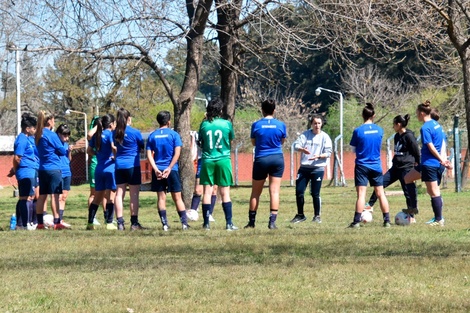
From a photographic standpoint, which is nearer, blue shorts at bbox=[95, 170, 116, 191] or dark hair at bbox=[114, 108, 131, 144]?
dark hair at bbox=[114, 108, 131, 144]

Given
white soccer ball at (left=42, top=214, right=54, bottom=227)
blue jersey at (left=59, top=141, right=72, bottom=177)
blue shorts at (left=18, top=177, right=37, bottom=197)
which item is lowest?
white soccer ball at (left=42, top=214, right=54, bottom=227)

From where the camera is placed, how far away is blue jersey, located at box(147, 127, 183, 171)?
14492 mm

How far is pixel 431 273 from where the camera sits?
8.66 meters

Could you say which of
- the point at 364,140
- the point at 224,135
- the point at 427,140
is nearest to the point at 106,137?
the point at 224,135

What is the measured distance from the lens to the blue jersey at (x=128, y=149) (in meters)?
14.7

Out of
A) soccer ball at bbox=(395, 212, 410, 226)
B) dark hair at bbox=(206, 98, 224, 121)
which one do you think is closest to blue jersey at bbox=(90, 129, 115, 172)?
dark hair at bbox=(206, 98, 224, 121)

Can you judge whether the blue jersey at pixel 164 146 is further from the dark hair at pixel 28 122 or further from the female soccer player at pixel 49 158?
the dark hair at pixel 28 122

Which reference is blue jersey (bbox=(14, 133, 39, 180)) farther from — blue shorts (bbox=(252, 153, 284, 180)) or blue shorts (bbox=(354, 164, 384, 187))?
blue shorts (bbox=(354, 164, 384, 187))

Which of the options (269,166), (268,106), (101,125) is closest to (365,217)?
→ (269,166)

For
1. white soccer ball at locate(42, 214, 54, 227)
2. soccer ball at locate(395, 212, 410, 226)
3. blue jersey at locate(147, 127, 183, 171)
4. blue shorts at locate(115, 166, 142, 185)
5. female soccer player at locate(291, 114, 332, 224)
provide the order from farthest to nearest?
1. white soccer ball at locate(42, 214, 54, 227)
2. female soccer player at locate(291, 114, 332, 224)
3. soccer ball at locate(395, 212, 410, 226)
4. blue shorts at locate(115, 166, 142, 185)
5. blue jersey at locate(147, 127, 183, 171)

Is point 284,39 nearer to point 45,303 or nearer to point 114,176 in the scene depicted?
point 114,176

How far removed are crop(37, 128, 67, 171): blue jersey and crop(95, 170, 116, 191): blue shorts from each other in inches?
32.2

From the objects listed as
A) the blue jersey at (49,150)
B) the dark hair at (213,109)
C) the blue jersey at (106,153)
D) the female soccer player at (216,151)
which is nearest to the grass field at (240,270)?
the female soccer player at (216,151)

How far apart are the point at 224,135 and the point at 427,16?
5901 mm
